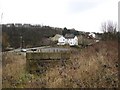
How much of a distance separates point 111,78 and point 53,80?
2.05 meters

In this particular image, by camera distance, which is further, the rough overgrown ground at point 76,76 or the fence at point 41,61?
the fence at point 41,61

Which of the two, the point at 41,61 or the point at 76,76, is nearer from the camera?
the point at 76,76

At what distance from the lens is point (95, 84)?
27.7ft

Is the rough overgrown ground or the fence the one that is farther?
the fence

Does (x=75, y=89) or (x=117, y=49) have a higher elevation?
(x=117, y=49)

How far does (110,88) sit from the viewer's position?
803 cm

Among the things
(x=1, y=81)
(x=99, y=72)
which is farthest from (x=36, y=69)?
(x=99, y=72)

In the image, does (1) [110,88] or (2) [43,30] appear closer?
(1) [110,88]

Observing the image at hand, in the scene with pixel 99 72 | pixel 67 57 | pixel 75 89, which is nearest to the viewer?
pixel 75 89

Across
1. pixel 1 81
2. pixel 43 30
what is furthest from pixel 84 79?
pixel 43 30

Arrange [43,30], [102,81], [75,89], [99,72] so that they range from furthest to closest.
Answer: [43,30], [99,72], [102,81], [75,89]

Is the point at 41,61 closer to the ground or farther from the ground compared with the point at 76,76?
farther from the ground

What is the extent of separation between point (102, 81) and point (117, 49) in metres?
4.13

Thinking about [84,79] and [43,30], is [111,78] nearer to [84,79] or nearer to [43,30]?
[84,79]
